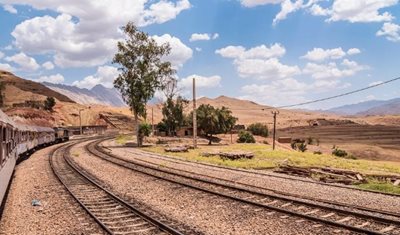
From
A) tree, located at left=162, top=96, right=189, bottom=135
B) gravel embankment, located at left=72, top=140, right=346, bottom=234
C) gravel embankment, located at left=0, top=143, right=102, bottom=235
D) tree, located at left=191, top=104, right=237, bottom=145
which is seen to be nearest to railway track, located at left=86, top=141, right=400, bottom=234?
gravel embankment, located at left=72, top=140, right=346, bottom=234

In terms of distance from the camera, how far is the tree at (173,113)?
287 ft

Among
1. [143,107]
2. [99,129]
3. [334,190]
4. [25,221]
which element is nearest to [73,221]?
[25,221]

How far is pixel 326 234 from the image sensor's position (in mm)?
11047

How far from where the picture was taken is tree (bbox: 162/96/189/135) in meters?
87.6

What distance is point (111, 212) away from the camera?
47.9ft

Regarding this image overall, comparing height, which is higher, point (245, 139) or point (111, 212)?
point (245, 139)

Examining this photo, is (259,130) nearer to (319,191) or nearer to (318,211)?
(319,191)

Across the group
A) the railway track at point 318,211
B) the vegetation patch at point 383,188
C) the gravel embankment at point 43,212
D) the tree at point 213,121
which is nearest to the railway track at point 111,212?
the gravel embankment at point 43,212

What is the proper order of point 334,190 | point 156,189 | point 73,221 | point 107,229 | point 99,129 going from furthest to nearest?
point 99,129, point 156,189, point 334,190, point 73,221, point 107,229

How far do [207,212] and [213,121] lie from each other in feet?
186

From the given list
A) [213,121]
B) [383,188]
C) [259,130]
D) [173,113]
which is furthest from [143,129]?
[259,130]

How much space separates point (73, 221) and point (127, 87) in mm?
49381

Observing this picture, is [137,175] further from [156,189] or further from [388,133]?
[388,133]

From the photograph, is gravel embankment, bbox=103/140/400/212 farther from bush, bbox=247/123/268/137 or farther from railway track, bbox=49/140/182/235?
bush, bbox=247/123/268/137
